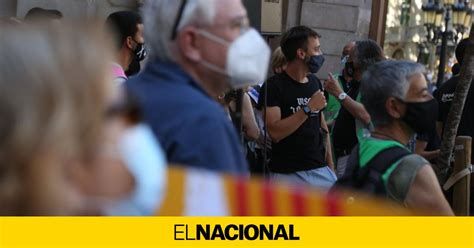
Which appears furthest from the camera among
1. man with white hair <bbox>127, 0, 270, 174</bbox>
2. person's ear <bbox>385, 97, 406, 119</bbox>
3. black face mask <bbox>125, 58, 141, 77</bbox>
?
black face mask <bbox>125, 58, 141, 77</bbox>

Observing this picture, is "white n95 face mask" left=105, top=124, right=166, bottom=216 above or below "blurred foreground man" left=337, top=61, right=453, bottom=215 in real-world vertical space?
above

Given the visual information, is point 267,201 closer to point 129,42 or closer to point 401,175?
point 401,175

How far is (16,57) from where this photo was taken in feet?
3.72

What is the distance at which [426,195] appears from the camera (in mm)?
2639

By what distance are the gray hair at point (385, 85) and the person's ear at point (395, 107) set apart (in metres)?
0.01

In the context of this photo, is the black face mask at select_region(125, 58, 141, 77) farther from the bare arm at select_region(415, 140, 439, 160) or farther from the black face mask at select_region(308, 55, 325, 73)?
the bare arm at select_region(415, 140, 439, 160)

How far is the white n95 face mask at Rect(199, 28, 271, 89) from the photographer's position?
7.22 ft

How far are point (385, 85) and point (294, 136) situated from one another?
200cm

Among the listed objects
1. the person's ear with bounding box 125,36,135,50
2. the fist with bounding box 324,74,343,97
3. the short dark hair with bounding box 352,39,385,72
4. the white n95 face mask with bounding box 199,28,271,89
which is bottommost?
the fist with bounding box 324,74,343,97

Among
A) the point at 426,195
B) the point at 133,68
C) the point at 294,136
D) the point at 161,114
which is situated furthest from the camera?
the point at 294,136

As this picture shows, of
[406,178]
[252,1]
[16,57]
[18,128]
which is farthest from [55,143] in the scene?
[252,1]

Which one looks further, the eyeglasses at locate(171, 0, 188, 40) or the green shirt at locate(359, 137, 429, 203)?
the green shirt at locate(359, 137, 429, 203)

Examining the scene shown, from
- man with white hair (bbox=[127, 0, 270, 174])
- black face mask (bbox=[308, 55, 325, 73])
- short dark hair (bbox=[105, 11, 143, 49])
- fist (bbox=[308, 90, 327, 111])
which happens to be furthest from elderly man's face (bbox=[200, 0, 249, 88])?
black face mask (bbox=[308, 55, 325, 73])
